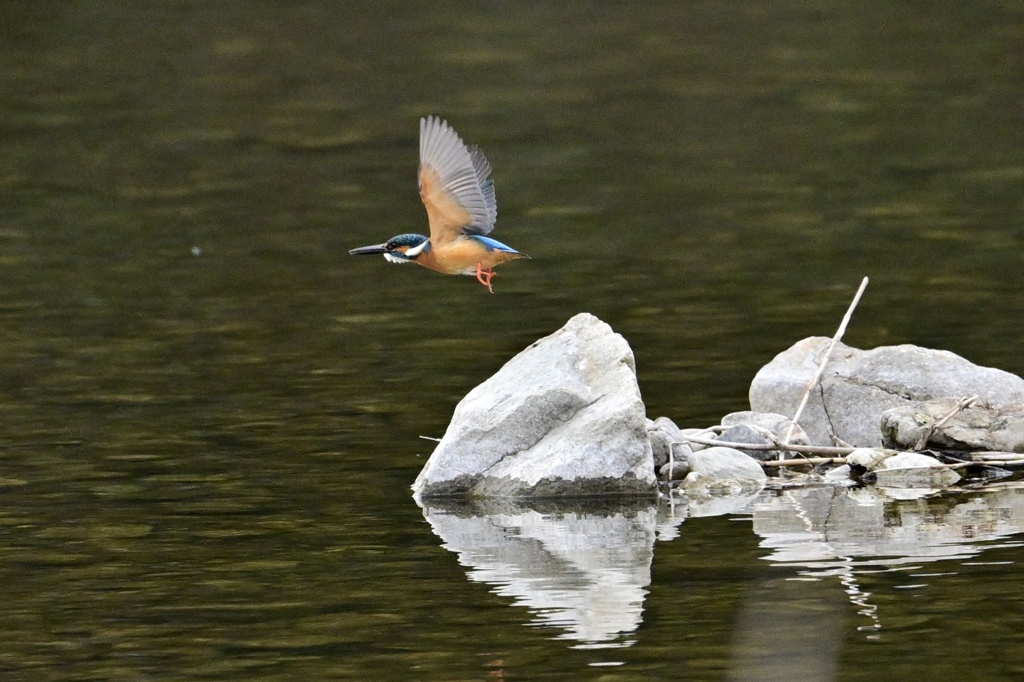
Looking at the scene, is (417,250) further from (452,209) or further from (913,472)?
(913,472)

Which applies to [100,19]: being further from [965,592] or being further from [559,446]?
[965,592]

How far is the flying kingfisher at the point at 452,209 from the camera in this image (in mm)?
10633

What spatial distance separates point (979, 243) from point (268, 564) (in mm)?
9828

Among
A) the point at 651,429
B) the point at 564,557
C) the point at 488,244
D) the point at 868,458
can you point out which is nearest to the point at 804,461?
the point at 868,458

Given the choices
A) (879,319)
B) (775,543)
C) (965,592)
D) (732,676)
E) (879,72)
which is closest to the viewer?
(732,676)

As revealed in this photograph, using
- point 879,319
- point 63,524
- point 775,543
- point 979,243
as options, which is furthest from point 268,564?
point 979,243

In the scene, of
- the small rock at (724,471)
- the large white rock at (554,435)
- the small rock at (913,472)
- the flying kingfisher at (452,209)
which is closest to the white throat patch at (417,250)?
Answer: the flying kingfisher at (452,209)

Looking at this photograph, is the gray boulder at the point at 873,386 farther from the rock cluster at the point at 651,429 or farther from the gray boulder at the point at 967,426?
the gray boulder at the point at 967,426

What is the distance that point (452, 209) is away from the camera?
10.9 m

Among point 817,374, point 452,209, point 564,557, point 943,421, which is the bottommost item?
point 564,557

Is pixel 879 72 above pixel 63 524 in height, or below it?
above

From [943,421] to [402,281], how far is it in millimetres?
7778

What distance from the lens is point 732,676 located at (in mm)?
8234

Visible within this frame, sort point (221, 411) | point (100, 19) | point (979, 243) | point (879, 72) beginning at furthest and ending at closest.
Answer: point (100, 19) → point (879, 72) → point (979, 243) → point (221, 411)
